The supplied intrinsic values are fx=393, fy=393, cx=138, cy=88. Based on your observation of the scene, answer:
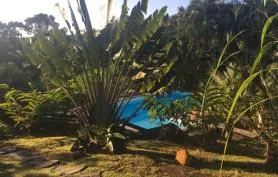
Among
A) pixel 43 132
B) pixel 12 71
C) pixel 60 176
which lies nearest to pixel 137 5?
pixel 60 176

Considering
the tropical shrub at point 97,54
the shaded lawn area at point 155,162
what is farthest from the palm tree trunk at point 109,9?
the shaded lawn area at point 155,162

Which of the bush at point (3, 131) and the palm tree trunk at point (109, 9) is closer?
the palm tree trunk at point (109, 9)

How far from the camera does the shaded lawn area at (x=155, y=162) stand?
5.63m

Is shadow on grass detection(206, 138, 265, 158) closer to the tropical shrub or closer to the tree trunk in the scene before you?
the tree trunk

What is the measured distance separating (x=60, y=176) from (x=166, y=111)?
2.44m

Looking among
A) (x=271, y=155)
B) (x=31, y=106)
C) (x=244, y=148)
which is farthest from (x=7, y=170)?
(x=244, y=148)

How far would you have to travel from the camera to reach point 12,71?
43.0ft

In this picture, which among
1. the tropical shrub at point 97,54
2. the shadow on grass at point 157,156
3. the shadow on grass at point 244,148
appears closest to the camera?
the shadow on grass at point 157,156

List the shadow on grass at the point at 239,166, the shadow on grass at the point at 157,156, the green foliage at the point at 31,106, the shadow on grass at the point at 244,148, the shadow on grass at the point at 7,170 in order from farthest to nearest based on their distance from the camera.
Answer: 1. the green foliage at the point at 31,106
2. the shadow on grass at the point at 244,148
3. the shadow on grass at the point at 157,156
4. the shadow on grass at the point at 7,170
5. the shadow on grass at the point at 239,166

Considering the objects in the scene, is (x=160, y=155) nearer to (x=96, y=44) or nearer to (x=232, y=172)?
(x=232, y=172)

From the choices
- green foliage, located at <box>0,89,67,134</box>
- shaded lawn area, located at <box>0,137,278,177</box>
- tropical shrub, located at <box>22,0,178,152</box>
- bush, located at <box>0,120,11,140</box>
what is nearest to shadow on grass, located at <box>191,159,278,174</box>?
shaded lawn area, located at <box>0,137,278,177</box>

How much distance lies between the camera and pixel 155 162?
608 cm

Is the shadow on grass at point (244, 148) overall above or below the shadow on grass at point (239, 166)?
above

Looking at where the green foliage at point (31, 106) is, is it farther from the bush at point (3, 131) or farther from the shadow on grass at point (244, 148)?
the shadow on grass at point (244, 148)
